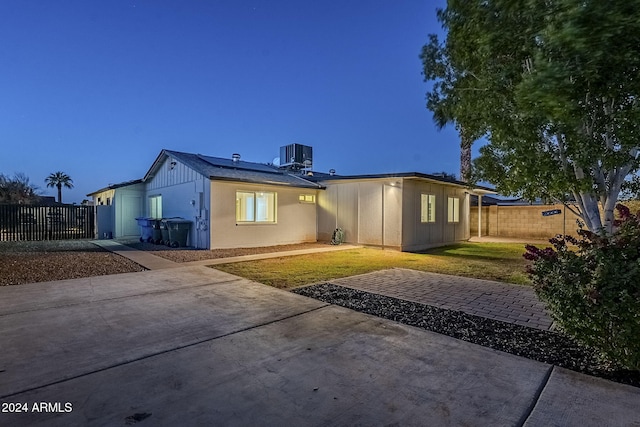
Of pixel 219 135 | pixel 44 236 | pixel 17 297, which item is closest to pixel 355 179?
pixel 17 297

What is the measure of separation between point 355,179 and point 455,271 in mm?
5879

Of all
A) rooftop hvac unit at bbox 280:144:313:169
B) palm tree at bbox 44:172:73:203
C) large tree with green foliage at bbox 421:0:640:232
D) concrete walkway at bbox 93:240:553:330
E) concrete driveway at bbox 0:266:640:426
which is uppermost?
palm tree at bbox 44:172:73:203

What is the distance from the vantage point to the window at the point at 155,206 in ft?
49.9

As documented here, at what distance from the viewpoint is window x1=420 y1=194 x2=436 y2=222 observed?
41.0ft

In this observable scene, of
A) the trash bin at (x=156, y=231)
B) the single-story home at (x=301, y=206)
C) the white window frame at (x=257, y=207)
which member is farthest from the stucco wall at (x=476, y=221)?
the trash bin at (x=156, y=231)

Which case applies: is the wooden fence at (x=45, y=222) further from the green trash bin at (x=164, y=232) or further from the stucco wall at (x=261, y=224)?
the stucco wall at (x=261, y=224)

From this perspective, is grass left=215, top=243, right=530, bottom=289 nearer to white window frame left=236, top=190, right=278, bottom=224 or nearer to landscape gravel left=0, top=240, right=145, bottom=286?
landscape gravel left=0, top=240, right=145, bottom=286

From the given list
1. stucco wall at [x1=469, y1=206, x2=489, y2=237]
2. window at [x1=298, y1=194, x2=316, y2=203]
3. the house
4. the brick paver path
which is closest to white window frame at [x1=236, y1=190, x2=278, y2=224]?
window at [x1=298, y1=194, x2=316, y2=203]

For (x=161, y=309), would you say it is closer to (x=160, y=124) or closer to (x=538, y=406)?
(x=538, y=406)

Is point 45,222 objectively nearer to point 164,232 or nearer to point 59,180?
point 164,232

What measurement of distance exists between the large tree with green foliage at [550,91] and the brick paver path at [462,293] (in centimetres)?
150

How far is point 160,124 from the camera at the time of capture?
1357 inches

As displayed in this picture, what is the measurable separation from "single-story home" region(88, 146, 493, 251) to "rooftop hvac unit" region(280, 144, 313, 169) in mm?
3933

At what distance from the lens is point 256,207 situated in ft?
41.8
